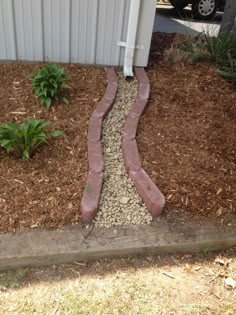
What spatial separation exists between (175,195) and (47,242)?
2.93 feet

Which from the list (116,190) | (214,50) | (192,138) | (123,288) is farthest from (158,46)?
(123,288)

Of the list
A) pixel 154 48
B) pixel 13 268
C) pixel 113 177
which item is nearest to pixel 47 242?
pixel 13 268

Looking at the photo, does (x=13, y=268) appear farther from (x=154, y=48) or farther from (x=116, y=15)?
(x=154, y=48)

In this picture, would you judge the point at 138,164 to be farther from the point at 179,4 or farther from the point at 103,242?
the point at 179,4

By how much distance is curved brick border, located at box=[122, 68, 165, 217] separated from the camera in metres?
2.20

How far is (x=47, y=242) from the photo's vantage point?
1.96 m

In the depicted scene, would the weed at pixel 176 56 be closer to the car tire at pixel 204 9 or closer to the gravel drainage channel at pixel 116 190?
the gravel drainage channel at pixel 116 190

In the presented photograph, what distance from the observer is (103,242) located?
6.63 feet

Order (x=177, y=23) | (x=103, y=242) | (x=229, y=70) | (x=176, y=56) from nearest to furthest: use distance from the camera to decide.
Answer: (x=103, y=242), (x=229, y=70), (x=176, y=56), (x=177, y=23)

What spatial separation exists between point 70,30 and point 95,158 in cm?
157

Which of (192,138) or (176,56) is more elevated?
(176,56)

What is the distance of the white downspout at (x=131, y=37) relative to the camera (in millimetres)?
3104

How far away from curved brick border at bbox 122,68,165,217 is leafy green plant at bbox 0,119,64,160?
1.86ft

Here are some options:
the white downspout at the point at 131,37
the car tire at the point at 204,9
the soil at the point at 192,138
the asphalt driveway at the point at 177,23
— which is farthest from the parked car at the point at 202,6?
the white downspout at the point at 131,37
